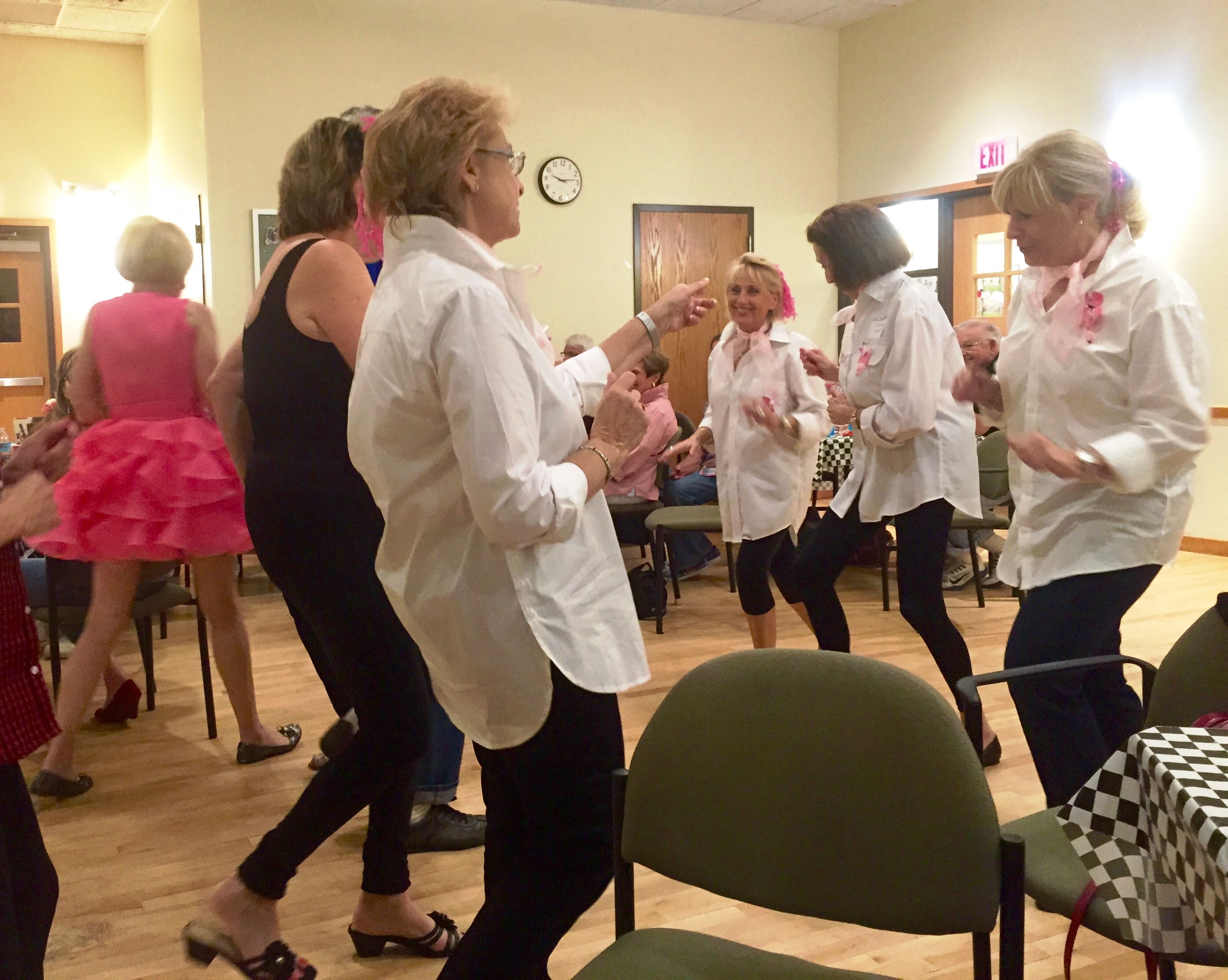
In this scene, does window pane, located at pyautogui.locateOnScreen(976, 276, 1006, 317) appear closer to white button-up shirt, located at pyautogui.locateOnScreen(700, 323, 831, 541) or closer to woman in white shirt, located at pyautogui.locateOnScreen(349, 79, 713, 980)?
white button-up shirt, located at pyautogui.locateOnScreen(700, 323, 831, 541)

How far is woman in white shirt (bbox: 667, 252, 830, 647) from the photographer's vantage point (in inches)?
153

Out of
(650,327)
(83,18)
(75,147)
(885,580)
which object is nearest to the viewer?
(650,327)

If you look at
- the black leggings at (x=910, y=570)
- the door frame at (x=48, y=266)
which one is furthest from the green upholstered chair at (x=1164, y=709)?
the door frame at (x=48, y=266)

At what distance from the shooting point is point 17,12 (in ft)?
27.1

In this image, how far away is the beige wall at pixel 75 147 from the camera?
8922 millimetres

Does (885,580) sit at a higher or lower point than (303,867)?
higher

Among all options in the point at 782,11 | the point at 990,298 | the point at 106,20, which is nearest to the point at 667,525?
the point at 990,298

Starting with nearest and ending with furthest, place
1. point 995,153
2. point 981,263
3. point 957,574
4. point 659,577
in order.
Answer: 1. point 659,577
2. point 957,574
3. point 995,153
4. point 981,263

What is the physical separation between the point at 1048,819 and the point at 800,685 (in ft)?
2.38

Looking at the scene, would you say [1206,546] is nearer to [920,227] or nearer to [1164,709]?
[920,227]

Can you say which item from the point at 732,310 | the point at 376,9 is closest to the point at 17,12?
the point at 376,9

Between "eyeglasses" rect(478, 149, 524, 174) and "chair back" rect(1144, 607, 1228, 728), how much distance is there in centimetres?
125

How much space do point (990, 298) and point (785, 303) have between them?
480 cm

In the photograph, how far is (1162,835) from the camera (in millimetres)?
1261
